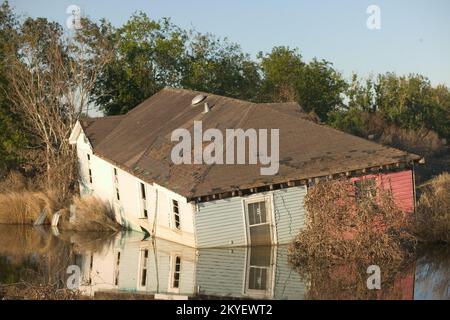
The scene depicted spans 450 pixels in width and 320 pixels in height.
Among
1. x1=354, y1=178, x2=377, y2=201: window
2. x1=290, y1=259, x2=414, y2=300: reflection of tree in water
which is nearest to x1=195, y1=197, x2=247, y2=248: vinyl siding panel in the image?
x1=290, y1=259, x2=414, y2=300: reflection of tree in water

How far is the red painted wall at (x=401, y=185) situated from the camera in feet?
90.3

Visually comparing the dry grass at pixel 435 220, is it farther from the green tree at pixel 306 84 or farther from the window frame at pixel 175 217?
the green tree at pixel 306 84

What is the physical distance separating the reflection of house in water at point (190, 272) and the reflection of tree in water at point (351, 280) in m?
0.44

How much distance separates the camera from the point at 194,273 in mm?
23250

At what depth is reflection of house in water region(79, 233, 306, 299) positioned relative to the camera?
20766 mm

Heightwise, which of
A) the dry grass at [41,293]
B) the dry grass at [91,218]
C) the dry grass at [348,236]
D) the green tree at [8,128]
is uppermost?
the green tree at [8,128]

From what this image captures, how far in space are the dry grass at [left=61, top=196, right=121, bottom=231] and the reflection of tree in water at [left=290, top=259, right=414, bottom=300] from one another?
37.8ft

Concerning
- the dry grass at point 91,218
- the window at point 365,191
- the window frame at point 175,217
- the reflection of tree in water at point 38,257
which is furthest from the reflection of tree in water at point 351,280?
the dry grass at point 91,218

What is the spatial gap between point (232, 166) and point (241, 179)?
1.09m

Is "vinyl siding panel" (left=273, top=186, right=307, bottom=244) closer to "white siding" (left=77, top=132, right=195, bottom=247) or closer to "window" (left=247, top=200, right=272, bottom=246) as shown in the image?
"window" (left=247, top=200, right=272, bottom=246)

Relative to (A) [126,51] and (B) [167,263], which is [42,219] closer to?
(B) [167,263]

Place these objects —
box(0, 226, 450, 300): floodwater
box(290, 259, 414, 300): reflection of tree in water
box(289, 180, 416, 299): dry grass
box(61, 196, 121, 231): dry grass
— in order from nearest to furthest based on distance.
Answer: box(290, 259, 414, 300): reflection of tree in water → box(0, 226, 450, 300): floodwater → box(289, 180, 416, 299): dry grass → box(61, 196, 121, 231): dry grass

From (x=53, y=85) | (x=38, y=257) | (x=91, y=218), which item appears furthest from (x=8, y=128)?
(x=38, y=257)
